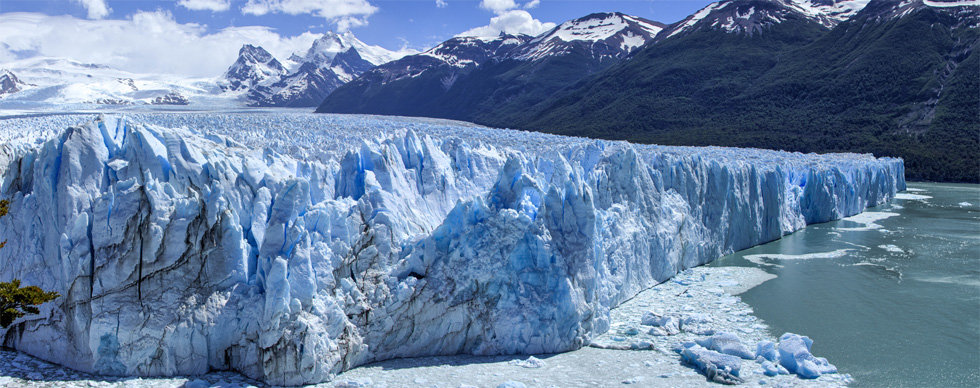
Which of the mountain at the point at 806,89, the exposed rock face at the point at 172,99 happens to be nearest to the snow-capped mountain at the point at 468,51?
the exposed rock face at the point at 172,99

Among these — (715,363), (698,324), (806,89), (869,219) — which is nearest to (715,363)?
(715,363)

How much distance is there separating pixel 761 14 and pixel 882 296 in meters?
63.3

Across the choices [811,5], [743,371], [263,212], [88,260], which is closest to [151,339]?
[88,260]

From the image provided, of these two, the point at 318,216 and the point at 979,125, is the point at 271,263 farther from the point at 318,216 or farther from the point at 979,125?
the point at 979,125

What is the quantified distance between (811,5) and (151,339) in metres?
86.3

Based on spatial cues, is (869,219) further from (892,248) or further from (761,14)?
(761,14)

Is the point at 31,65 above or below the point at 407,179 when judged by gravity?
above

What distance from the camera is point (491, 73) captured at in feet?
311

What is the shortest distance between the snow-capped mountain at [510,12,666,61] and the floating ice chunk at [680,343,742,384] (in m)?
89.0

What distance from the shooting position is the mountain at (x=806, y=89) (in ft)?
138

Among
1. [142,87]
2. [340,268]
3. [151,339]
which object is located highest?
[142,87]

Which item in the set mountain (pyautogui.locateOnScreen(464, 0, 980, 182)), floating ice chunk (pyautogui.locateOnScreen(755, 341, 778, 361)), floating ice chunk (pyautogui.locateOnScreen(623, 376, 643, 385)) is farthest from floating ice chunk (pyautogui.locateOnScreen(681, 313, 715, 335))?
mountain (pyautogui.locateOnScreen(464, 0, 980, 182))

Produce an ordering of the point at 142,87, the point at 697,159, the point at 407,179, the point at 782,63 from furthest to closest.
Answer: the point at 142,87
the point at 782,63
the point at 697,159
the point at 407,179

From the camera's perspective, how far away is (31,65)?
125 m
